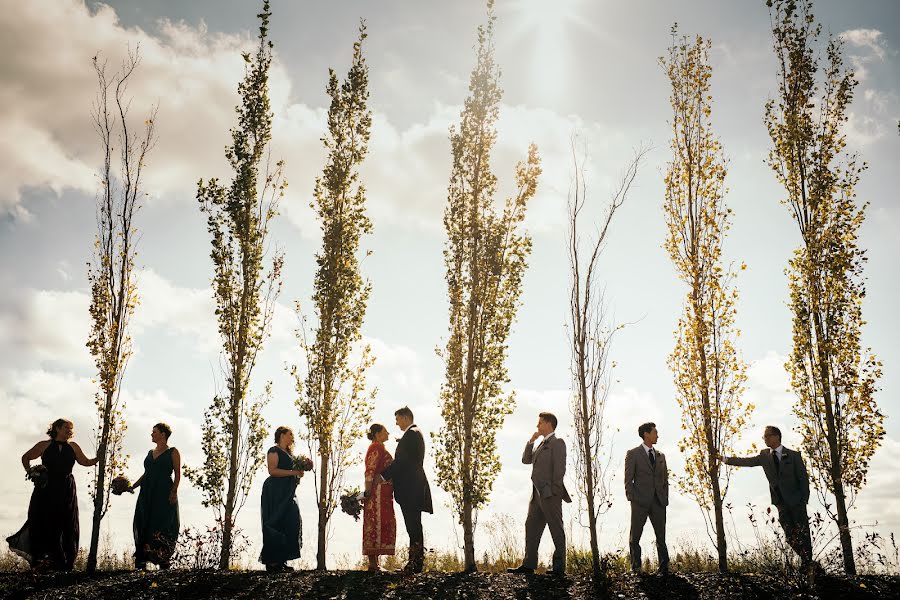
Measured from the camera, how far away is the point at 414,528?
9898 mm

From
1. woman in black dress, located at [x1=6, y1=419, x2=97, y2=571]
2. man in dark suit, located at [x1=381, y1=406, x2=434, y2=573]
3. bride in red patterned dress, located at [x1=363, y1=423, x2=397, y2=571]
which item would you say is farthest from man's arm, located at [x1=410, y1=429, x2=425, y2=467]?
woman in black dress, located at [x1=6, y1=419, x2=97, y2=571]

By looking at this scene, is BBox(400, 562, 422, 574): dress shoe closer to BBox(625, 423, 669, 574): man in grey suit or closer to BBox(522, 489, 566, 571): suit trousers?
BBox(522, 489, 566, 571): suit trousers

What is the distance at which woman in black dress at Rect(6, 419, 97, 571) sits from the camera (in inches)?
404

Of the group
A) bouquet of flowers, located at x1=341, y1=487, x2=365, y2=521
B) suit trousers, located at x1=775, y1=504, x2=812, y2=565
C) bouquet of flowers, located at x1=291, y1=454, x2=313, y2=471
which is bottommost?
suit trousers, located at x1=775, y1=504, x2=812, y2=565

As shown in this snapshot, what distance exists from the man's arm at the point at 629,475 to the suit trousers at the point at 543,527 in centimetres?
131

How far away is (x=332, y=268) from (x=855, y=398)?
9955 mm

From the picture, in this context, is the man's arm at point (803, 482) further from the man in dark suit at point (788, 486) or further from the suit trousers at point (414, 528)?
the suit trousers at point (414, 528)

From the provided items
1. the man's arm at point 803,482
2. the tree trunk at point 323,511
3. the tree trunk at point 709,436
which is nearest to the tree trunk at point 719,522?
the tree trunk at point 709,436

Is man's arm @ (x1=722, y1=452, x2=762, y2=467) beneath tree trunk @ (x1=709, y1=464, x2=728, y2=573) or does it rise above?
above

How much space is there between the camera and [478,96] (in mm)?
14016

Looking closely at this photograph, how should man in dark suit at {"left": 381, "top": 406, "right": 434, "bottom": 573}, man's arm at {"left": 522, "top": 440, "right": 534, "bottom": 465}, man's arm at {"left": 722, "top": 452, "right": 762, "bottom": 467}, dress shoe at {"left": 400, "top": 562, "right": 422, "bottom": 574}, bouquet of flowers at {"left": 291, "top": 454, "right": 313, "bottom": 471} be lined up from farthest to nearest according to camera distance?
man's arm at {"left": 722, "top": 452, "right": 762, "bottom": 467}, man's arm at {"left": 522, "top": 440, "right": 534, "bottom": 465}, bouquet of flowers at {"left": 291, "top": 454, "right": 313, "bottom": 471}, man in dark suit at {"left": 381, "top": 406, "right": 434, "bottom": 573}, dress shoe at {"left": 400, "top": 562, "right": 422, "bottom": 574}

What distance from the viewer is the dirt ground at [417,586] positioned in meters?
8.16

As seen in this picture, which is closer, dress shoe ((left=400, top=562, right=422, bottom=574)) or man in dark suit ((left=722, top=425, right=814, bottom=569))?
dress shoe ((left=400, top=562, right=422, bottom=574))

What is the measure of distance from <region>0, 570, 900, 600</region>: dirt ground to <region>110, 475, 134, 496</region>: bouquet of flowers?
1757mm
